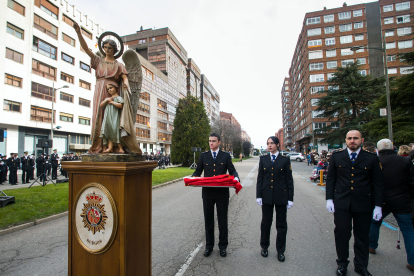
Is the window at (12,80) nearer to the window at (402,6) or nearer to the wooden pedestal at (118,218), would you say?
the wooden pedestal at (118,218)

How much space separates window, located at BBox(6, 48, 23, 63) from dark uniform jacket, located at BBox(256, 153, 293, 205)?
1204 inches

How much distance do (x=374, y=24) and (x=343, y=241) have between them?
6521 cm

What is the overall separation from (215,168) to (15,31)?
31.3 m

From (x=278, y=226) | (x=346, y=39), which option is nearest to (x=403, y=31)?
(x=346, y=39)

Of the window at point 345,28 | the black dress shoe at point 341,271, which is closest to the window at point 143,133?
the black dress shoe at point 341,271

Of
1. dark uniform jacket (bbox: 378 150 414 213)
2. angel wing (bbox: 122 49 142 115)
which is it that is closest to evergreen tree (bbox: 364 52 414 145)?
dark uniform jacket (bbox: 378 150 414 213)

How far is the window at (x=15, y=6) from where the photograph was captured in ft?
77.0

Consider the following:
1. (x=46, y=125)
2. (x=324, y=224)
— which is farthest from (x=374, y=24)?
(x=46, y=125)

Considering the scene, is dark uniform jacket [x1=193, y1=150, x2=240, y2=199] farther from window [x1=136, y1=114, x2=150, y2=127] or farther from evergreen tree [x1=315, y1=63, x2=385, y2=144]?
window [x1=136, y1=114, x2=150, y2=127]

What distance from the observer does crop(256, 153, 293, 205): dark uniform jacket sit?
3708 mm

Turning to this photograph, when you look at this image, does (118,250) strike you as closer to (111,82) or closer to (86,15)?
(111,82)

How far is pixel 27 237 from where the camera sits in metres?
4.81

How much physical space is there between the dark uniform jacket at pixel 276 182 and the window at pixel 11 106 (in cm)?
2940

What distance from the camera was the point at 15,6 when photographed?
24.1 m
